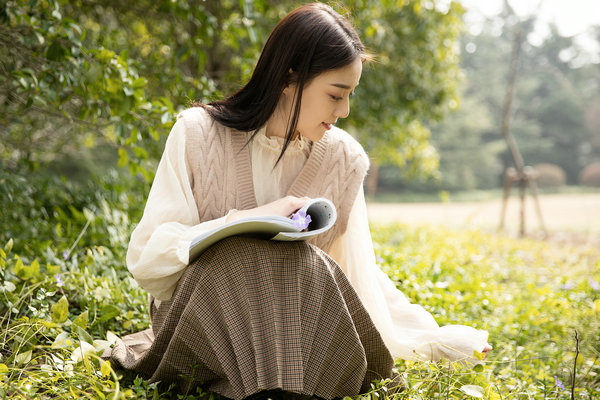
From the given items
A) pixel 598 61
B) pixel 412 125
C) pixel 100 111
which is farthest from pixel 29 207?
pixel 598 61

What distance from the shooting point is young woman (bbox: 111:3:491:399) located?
1624mm

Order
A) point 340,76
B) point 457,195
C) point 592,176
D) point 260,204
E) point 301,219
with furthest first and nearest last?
point 457,195, point 592,176, point 260,204, point 340,76, point 301,219

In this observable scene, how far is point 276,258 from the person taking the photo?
1.64m

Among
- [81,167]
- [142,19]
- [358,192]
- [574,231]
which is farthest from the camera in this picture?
[81,167]

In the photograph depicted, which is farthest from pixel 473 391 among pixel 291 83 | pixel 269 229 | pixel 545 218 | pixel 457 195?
pixel 457 195

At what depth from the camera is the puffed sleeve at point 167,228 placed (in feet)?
5.56

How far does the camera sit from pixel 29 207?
3842mm

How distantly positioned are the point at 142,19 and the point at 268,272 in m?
4.52

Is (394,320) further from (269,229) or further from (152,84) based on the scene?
(152,84)

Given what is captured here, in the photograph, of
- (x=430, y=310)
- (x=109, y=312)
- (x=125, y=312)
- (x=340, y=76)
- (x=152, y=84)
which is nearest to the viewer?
(x=340, y=76)

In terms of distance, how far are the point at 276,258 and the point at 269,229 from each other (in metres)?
0.10

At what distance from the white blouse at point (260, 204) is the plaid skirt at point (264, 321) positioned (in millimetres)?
98

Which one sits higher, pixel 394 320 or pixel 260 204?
pixel 260 204

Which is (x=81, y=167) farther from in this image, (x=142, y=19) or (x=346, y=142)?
(x=346, y=142)
